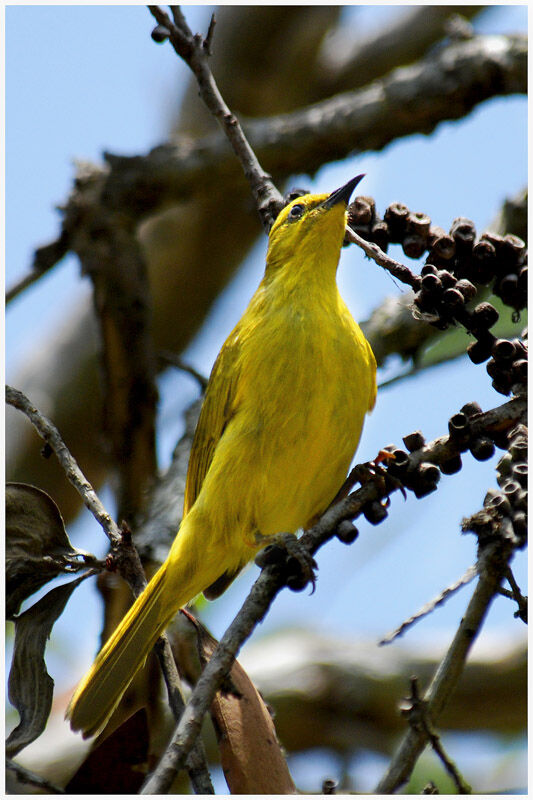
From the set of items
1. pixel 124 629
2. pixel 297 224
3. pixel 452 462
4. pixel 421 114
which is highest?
pixel 421 114

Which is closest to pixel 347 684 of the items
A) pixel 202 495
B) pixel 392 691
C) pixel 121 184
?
pixel 392 691

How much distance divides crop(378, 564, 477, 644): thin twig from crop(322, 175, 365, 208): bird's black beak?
6.00 ft

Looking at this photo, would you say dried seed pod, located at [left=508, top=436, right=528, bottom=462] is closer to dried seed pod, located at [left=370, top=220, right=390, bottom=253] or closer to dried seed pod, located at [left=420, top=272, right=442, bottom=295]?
dried seed pod, located at [left=420, top=272, right=442, bottom=295]

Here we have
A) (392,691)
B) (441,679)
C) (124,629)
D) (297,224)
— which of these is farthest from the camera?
(392,691)

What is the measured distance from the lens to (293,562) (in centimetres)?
245

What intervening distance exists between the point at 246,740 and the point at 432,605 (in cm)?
78

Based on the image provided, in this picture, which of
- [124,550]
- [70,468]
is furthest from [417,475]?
[70,468]

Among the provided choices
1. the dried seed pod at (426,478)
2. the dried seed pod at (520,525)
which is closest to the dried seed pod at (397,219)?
the dried seed pod at (426,478)

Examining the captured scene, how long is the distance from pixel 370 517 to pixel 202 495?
1.07 meters

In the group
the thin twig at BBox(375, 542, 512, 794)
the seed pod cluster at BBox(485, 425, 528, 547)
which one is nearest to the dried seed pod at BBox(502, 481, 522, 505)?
the seed pod cluster at BBox(485, 425, 528, 547)

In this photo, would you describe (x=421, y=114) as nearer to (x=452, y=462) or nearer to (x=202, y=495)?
(x=202, y=495)

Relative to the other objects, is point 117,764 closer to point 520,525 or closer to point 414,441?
point 414,441

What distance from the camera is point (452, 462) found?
2285 mm

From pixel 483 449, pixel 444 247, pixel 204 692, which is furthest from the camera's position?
pixel 444 247
